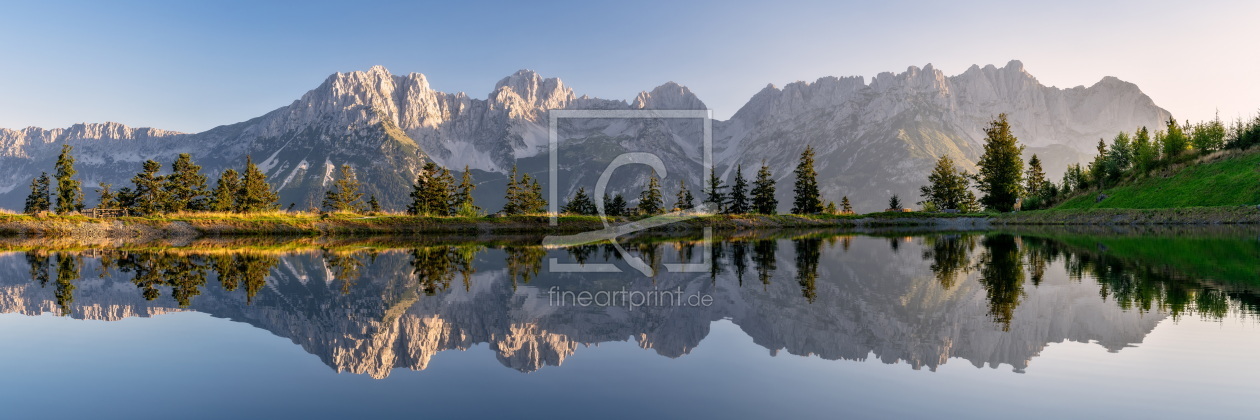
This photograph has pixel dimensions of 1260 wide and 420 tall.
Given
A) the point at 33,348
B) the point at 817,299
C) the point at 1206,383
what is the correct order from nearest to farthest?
1. the point at 1206,383
2. the point at 33,348
3. the point at 817,299

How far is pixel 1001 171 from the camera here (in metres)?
97.4

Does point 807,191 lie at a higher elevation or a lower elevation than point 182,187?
higher

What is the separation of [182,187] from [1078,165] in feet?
431

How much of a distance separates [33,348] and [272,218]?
63.7 meters

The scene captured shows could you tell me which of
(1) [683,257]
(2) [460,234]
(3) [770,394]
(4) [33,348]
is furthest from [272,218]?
(3) [770,394]

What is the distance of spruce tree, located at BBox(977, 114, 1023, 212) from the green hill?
50.4 feet

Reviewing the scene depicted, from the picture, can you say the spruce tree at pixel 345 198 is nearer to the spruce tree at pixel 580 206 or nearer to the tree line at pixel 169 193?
the tree line at pixel 169 193

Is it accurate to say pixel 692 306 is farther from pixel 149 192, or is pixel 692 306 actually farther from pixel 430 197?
→ pixel 149 192

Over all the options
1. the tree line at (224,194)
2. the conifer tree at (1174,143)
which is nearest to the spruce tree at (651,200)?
the tree line at (224,194)

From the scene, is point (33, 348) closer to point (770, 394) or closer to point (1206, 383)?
point (770, 394)

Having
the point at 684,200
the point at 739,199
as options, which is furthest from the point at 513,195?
the point at 739,199

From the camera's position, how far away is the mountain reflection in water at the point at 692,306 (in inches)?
448

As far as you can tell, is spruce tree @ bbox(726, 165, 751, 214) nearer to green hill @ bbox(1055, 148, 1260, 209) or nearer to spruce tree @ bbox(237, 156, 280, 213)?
green hill @ bbox(1055, 148, 1260, 209)

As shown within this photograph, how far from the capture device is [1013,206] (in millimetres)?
96562
